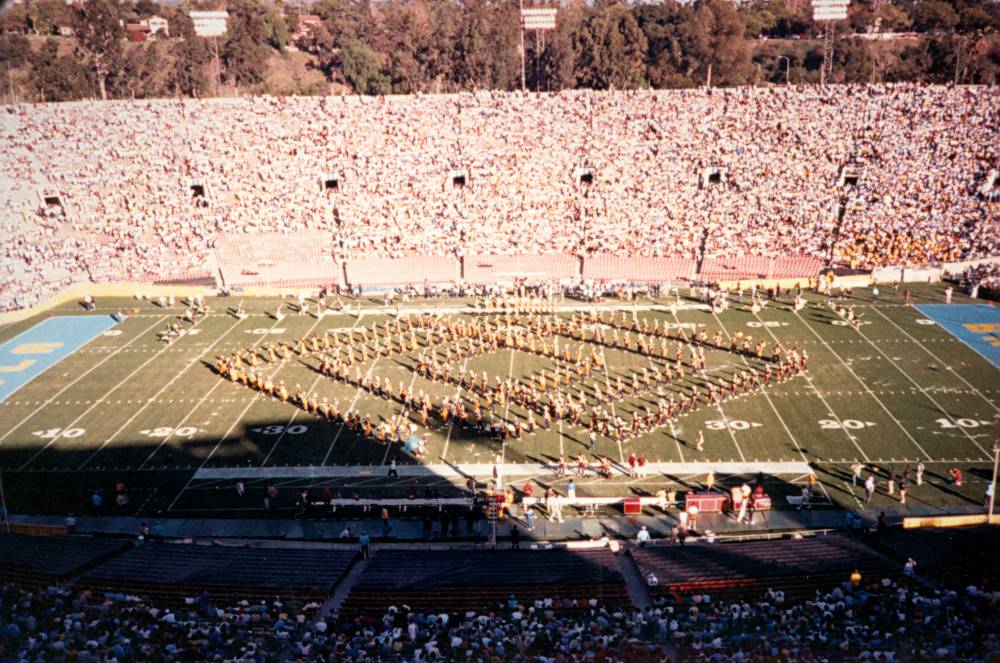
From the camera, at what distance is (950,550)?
18.7 m

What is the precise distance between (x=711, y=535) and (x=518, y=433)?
6916mm

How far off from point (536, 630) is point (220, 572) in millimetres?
7747

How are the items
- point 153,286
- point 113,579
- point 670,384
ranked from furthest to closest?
point 153,286 < point 670,384 < point 113,579

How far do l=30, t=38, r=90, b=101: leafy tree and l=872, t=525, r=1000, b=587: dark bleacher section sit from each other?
61.2 metres

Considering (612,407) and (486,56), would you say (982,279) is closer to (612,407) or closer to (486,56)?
(612,407)

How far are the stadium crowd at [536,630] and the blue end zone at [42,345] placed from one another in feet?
52.8

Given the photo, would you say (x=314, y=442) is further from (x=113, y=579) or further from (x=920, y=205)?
(x=920, y=205)

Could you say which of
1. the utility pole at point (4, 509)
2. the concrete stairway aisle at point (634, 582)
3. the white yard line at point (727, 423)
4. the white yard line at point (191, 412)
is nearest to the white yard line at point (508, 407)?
Result: the concrete stairway aisle at point (634, 582)

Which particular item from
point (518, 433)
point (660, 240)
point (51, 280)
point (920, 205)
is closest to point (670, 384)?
point (518, 433)

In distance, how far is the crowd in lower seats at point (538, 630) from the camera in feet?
47.1

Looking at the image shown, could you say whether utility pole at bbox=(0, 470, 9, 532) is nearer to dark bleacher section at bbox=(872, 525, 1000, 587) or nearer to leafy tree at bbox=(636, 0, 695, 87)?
dark bleacher section at bbox=(872, 525, 1000, 587)

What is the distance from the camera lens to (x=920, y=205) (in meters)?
41.9

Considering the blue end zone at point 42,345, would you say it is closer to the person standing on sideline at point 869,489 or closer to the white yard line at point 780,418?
the white yard line at point 780,418

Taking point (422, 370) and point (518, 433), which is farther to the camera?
point (422, 370)
